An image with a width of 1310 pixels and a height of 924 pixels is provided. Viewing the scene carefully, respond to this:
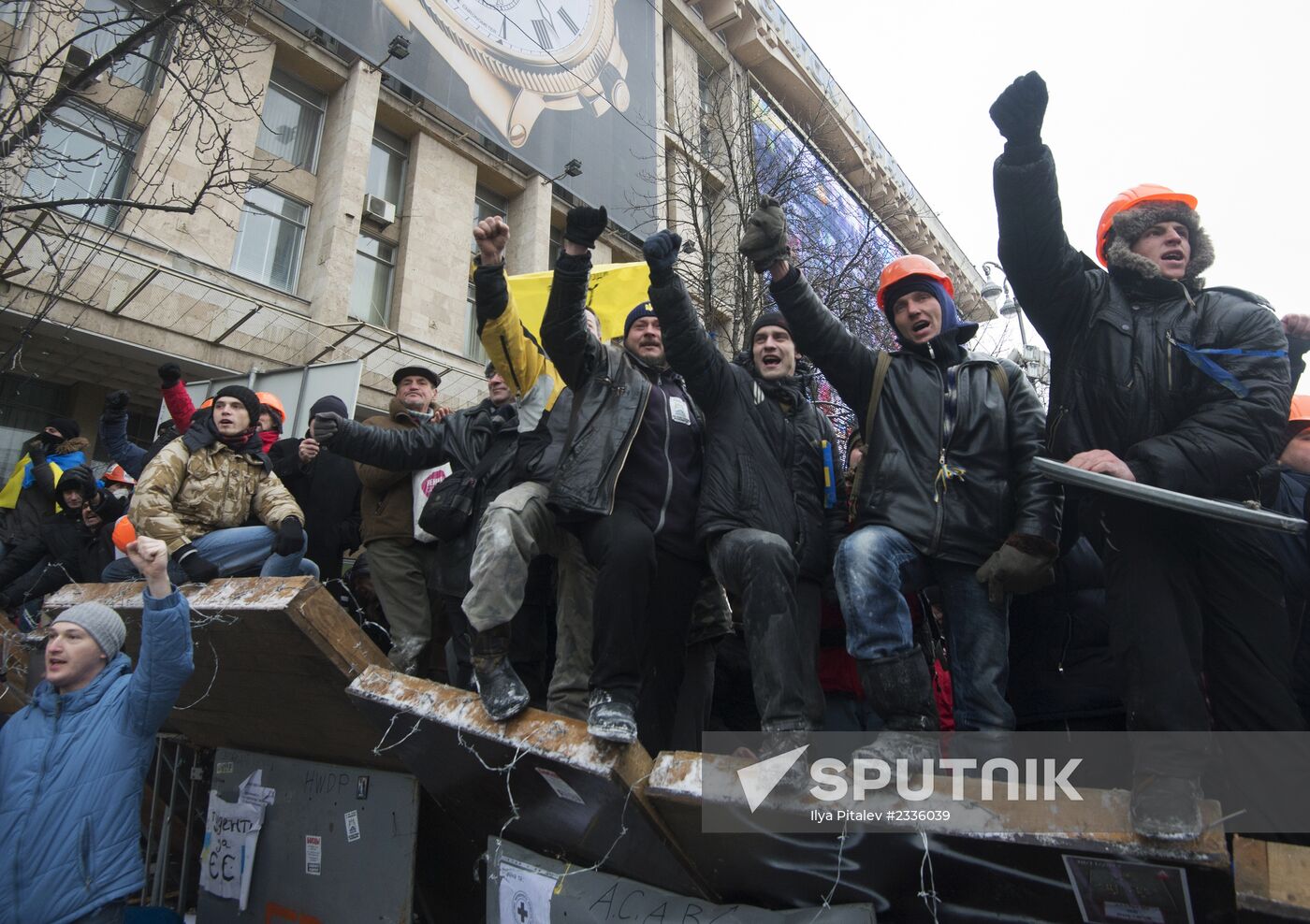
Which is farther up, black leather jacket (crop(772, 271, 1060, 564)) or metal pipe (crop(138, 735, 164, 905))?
black leather jacket (crop(772, 271, 1060, 564))

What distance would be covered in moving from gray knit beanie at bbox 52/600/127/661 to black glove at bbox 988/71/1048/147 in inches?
158

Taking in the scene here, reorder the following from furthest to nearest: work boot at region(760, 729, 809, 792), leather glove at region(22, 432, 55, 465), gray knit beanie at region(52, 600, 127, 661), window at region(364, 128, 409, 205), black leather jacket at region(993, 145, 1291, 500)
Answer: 1. window at region(364, 128, 409, 205)
2. leather glove at region(22, 432, 55, 465)
3. gray knit beanie at region(52, 600, 127, 661)
4. work boot at region(760, 729, 809, 792)
5. black leather jacket at region(993, 145, 1291, 500)

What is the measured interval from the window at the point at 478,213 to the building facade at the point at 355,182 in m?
0.07

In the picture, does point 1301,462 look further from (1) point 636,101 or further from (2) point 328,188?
(1) point 636,101

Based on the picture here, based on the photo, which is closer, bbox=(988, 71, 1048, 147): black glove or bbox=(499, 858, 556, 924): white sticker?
bbox=(988, 71, 1048, 147): black glove

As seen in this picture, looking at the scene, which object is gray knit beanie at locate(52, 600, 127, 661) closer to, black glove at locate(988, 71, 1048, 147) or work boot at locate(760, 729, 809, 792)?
work boot at locate(760, 729, 809, 792)

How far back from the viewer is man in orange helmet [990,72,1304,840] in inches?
76.2

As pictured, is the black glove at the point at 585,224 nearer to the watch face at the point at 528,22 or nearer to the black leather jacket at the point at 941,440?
the black leather jacket at the point at 941,440

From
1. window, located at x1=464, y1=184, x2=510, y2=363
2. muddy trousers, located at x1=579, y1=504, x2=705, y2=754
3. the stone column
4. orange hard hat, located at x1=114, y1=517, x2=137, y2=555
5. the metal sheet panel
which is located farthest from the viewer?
window, located at x1=464, y1=184, x2=510, y2=363

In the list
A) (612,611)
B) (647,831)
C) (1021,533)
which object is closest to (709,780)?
(647,831)

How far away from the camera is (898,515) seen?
2615 millimetres

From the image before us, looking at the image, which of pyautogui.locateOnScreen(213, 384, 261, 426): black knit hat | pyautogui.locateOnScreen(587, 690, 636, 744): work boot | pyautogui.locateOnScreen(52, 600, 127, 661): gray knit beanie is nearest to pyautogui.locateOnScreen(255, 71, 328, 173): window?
pyautogui.locateOnScreen(213, 384, 261, 426): black knit hat

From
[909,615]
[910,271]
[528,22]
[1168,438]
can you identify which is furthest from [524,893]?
[528,22]

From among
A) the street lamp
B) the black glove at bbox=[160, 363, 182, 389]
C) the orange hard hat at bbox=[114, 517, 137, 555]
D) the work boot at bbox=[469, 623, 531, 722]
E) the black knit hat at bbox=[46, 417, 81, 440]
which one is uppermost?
the street lamp
